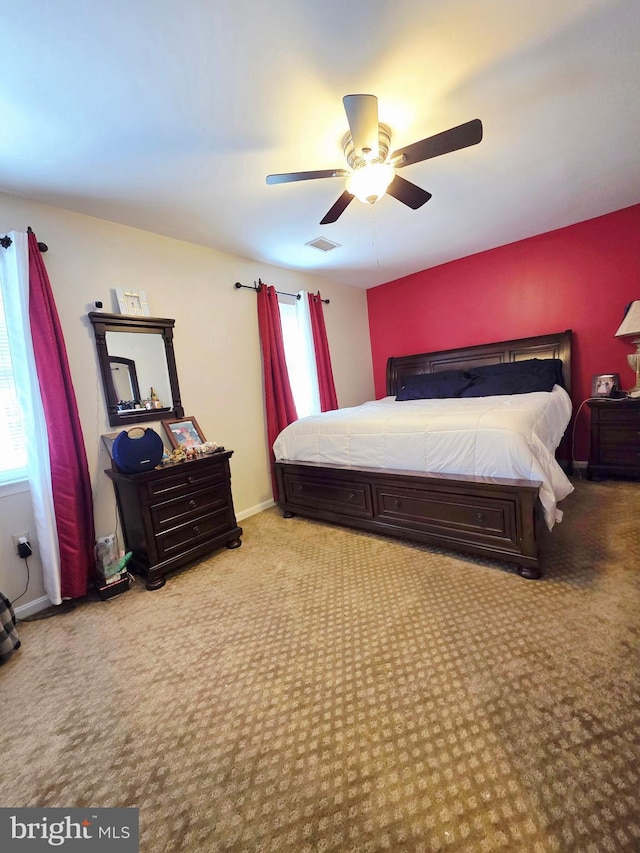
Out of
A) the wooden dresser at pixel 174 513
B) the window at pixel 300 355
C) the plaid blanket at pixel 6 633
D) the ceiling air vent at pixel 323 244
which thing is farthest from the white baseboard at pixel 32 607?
the ceiling air vent at pixel 323 244

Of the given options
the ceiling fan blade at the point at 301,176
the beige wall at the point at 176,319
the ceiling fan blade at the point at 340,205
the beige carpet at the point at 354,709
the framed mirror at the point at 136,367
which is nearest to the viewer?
the beige carpet at the point at 354,709

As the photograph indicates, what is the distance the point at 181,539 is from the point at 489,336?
12.9 ft

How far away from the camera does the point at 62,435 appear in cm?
211

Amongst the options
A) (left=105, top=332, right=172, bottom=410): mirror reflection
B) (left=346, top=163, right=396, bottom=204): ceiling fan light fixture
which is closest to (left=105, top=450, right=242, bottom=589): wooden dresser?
(left=105, top=332, right=172, bottom=410): mirror reflection

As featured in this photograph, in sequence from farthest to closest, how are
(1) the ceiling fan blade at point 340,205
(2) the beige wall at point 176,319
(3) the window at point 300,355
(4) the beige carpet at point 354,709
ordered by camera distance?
(3) the window at point 300,355 < (2) the beige wall at point 176,319 < (1) the ceiling fan blade at point 340,205 < (4) the beige carpet at point 354,709

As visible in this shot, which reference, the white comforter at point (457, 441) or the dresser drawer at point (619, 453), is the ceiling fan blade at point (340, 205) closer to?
the white comforter at point (457, 441)

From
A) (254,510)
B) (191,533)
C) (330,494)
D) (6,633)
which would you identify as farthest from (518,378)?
(6,633)

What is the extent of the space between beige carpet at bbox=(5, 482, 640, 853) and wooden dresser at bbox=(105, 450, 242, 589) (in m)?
0.28

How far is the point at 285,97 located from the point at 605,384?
11.6ft

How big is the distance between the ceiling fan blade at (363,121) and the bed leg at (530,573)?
7.62 feet

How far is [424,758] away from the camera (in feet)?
3.45

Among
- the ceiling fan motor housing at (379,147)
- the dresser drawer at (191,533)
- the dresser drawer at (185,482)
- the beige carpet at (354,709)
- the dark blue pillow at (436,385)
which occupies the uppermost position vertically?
the ceiling fan motor housing at (379,147)

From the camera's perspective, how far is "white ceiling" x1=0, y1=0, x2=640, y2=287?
1.23m

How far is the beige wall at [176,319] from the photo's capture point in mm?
2219
